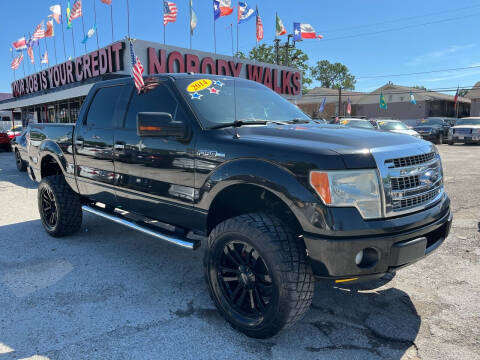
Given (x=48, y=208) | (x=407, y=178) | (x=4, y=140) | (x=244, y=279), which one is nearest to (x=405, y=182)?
(x=407, y=178)

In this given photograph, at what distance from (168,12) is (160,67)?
4441 mm

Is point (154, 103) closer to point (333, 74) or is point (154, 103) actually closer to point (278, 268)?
point (278, 268)

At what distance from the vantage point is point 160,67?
15664 mm

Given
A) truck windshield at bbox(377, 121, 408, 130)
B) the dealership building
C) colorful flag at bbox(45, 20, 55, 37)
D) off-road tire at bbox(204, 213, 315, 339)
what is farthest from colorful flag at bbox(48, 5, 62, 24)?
off-road tire at bbox(204, 213, 315, 339)

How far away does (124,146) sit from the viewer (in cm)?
374

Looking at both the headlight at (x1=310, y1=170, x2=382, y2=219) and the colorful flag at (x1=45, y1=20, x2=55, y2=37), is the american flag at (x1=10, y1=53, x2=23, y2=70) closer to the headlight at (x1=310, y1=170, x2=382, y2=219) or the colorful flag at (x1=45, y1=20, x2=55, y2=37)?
the colorful flag at (x1=45, y1=20, x2=55, y2=37)

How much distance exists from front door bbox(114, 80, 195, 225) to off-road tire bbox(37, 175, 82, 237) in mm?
1140

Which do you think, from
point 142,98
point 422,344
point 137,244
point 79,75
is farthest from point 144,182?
point 79,75

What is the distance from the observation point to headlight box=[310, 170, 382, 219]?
2283 mm

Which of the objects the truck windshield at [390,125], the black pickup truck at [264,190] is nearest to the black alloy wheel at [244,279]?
the black pickup truck at [264,190]

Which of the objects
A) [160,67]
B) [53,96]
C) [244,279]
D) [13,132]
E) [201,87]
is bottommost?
[244,279]

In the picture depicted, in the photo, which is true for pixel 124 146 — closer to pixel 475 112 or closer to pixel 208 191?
pixel 208 191

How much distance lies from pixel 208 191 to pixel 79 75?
1811 centimetres

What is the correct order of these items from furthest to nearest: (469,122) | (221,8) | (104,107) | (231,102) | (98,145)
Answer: (469,122) < (221,8) < (104,107) < (98,145) < (231,102)
